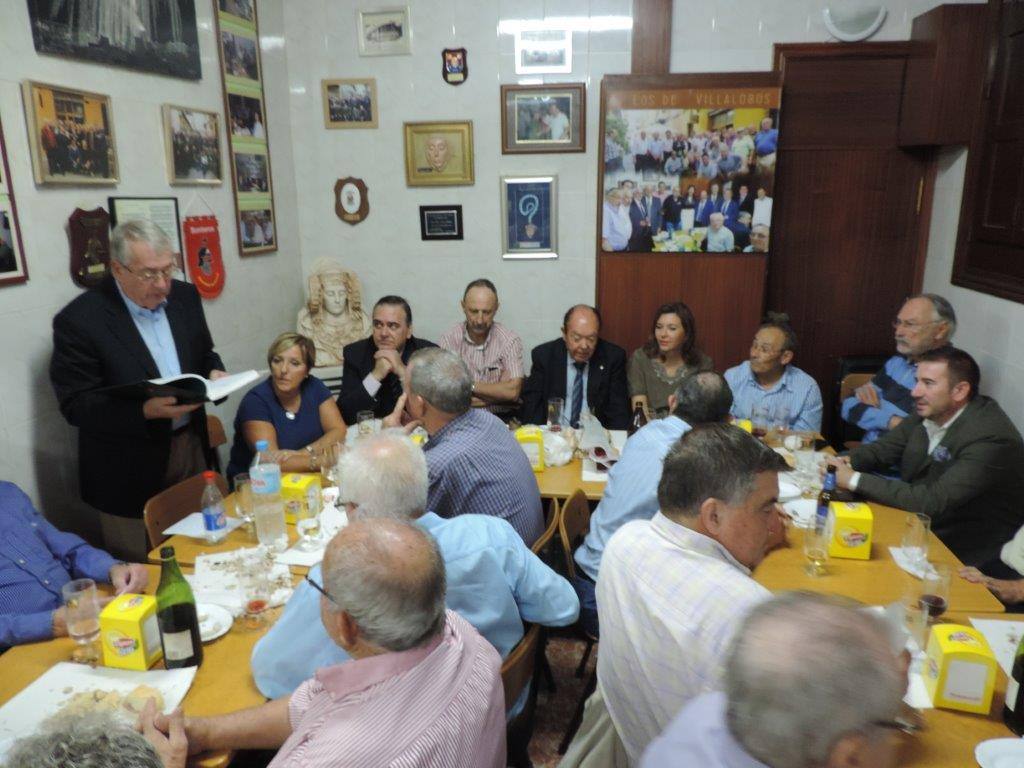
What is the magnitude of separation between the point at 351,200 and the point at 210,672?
155 inches

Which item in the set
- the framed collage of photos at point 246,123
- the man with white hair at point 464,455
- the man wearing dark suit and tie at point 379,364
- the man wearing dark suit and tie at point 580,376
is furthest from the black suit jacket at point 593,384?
the framed collage of photos at point 246,123

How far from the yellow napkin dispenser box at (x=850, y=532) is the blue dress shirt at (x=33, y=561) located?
7.47ft

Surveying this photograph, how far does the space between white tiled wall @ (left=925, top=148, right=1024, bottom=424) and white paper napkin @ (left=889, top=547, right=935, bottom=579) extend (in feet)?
5.87

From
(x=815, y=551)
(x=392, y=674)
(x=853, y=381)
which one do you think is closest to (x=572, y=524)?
(x=815, y=551)

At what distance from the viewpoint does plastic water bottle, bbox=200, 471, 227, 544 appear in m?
2.41

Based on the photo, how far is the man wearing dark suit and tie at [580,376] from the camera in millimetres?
4176

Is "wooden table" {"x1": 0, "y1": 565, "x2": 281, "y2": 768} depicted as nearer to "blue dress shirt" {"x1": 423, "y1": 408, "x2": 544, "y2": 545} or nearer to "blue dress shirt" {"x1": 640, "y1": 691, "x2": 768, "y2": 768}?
"blue dress shirt" {"x1": 423, "y1": 408, "x2": 544, "y2": 545}

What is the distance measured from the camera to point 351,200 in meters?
5.10

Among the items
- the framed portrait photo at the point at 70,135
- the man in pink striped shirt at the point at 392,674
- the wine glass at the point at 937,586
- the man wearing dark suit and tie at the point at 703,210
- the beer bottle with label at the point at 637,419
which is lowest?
the beer bottle with label at the point at 637,419

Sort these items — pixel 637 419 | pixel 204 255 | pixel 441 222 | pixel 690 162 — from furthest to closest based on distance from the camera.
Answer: pixel 441 222 < pixel 690 162 < pixel 204 255 < pixel 637 419

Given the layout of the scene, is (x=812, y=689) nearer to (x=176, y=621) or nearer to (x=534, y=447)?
(x=176, y=621)

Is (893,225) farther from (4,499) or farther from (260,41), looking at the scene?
(4,499)

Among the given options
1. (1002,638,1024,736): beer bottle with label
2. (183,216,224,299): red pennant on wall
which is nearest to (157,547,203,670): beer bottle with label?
(1002,638,1024,736): beer bottle with label

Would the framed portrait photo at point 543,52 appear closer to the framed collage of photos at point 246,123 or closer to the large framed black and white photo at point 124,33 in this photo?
the framed collage of photos at point 246,123
